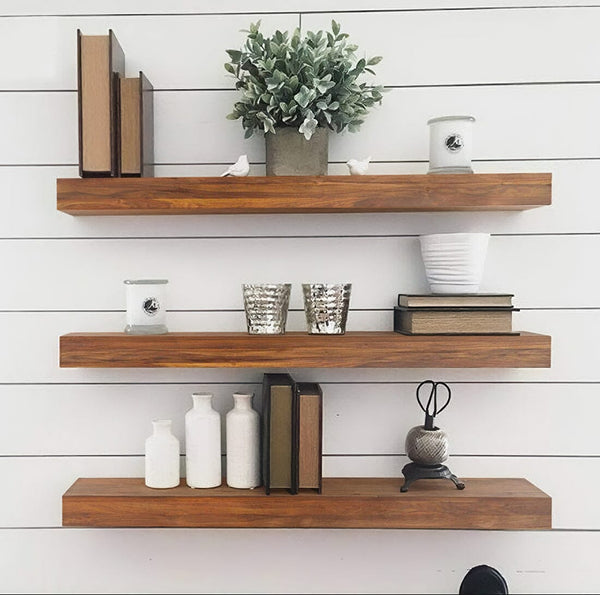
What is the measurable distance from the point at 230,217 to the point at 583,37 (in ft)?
2.90

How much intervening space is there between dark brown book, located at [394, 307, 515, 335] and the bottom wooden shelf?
1.13ft

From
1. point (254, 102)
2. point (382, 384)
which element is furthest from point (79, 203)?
point (382, 384)

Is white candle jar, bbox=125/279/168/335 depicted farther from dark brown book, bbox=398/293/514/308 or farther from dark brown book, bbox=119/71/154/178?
dark brown book, bbox=398/293/514/308

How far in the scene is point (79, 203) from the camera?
1.35m

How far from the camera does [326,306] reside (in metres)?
1.36

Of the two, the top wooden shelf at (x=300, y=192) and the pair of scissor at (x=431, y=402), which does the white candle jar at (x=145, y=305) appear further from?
the pair of scissor at (x=431, y=402)

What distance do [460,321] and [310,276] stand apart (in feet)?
1.15

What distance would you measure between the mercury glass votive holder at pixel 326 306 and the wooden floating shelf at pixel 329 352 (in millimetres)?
34

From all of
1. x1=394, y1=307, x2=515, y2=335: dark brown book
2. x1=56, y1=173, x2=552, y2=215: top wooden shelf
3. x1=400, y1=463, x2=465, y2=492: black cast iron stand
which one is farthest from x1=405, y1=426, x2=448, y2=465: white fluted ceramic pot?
x1=56, y1=173, x2=552, y2=215: top wooden shelf

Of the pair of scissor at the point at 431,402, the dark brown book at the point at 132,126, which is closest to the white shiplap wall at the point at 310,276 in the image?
the pair of scissor at the point at 431,402

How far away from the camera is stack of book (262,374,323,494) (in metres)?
1.36

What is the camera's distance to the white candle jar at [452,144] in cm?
137

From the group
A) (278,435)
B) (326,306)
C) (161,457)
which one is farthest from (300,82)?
(161,457)

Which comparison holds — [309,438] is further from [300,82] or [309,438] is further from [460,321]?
[300,82]
